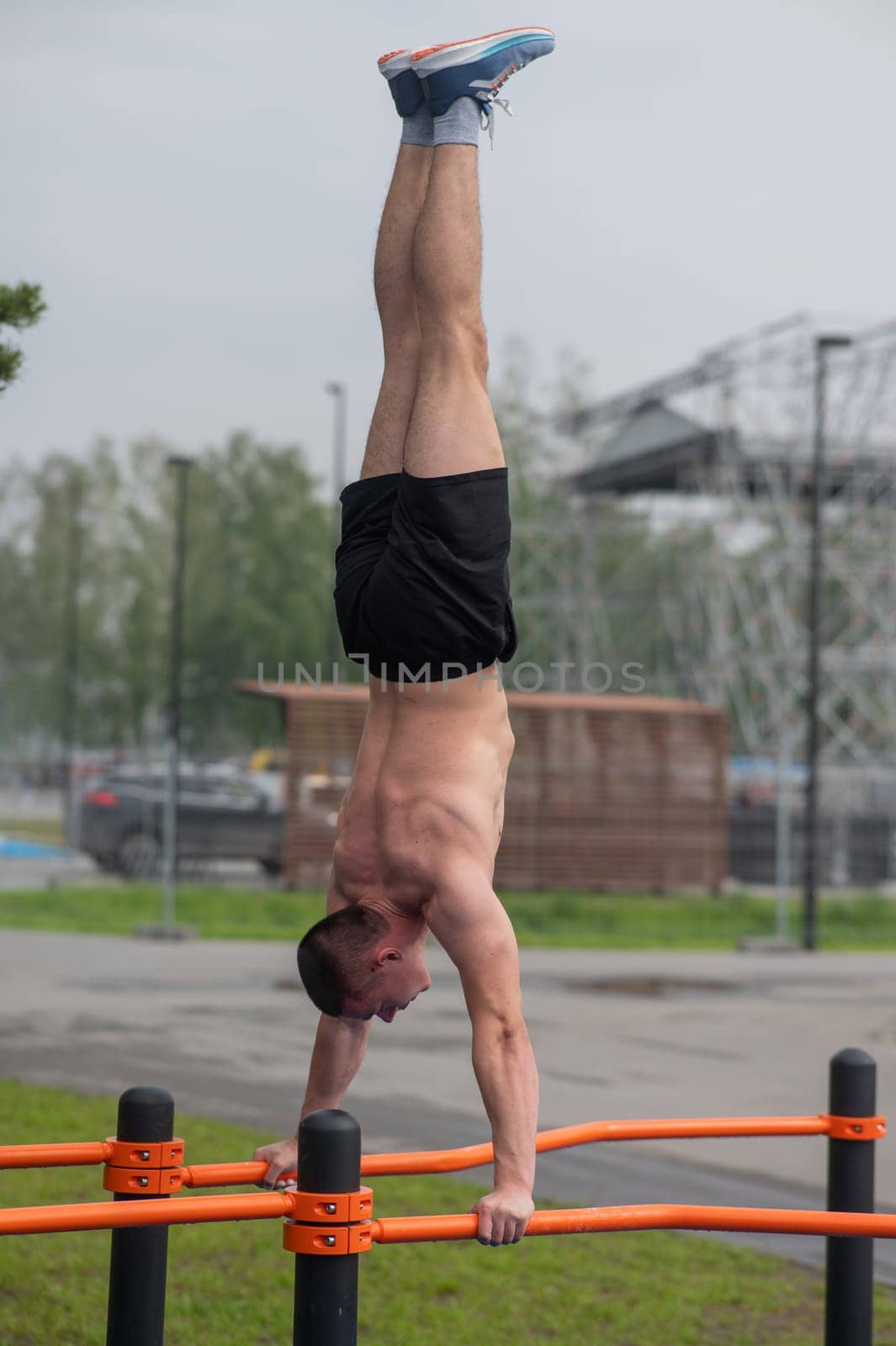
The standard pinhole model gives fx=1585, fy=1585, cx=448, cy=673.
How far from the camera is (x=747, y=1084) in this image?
9250mm

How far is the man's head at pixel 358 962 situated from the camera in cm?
305

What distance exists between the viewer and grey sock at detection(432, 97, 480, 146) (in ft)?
10.1

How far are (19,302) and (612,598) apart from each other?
101 ft

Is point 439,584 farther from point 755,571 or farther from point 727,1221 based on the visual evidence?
point 755,571

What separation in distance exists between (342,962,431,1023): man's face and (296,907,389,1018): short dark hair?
0.02 m

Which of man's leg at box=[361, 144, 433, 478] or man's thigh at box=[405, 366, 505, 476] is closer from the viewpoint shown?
man's thigh at box=[405, 366, 505, 476]

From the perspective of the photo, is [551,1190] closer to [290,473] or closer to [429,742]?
[429,742]

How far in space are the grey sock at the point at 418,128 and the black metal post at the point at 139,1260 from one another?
2052mm

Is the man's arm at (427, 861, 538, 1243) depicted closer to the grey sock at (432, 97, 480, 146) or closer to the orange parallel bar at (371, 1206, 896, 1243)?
the orange parallel bar at (371, 1206, 896, 1243)

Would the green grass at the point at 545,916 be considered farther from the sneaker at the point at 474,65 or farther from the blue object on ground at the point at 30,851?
the sneaker at the point at 474,65

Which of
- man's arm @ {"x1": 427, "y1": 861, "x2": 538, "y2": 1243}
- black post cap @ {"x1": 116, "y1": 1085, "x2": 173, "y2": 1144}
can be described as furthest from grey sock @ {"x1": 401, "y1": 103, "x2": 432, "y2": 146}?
black post cap @ {"x1": 116, "y1": 1085, "x2": 173, "y2": 1144}

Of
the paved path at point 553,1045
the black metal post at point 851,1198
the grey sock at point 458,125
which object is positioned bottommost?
the paved path at point 553,1045

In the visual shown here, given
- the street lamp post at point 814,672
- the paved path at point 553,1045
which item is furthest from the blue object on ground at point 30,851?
the street lamp post at point 814,672

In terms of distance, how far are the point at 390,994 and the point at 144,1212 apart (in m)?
0.61
